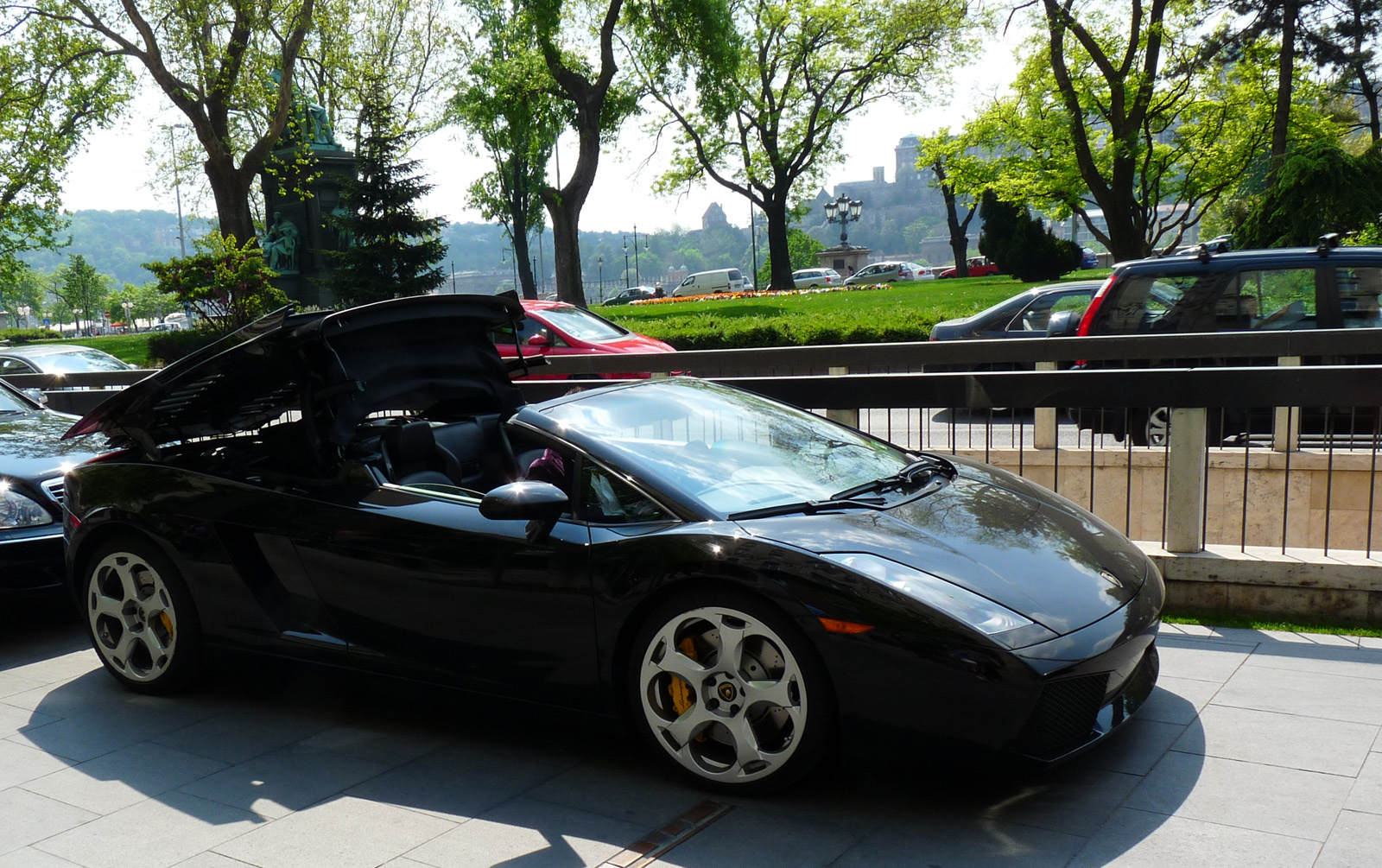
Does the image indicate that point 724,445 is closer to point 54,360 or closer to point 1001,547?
point 1001,547

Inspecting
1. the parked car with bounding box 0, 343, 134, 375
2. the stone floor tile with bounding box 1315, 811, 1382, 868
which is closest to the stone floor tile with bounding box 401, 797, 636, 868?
the stone floor tile with bounding box 1315, 811, 1382, 868

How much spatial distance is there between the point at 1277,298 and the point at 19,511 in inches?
368

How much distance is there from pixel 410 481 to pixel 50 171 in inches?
1278

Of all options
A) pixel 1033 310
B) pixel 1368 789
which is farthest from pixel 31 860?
pixel 1033 310

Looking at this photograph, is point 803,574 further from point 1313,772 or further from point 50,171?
point 50,171

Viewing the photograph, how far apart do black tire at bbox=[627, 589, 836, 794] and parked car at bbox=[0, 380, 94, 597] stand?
3705 mm

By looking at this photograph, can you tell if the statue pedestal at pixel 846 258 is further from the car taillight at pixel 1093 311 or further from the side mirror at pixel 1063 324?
the car taillight at pixel 1093 311

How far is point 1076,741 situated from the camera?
3.29 metres

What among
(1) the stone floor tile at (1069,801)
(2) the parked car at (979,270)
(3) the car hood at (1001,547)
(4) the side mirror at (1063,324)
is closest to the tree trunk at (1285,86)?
(4) the side mirror at (1063,324)

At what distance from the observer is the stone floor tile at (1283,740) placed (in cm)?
Answer: 358

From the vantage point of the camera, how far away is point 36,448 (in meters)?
6.47

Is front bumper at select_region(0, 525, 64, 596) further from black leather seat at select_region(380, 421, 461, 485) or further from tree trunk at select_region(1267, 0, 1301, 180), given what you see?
tree trunk at select_region(1267, 0, 1301, 180)

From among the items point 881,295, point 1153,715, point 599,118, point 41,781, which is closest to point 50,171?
point 599,118

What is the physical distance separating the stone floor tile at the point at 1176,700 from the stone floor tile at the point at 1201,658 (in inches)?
2.8
